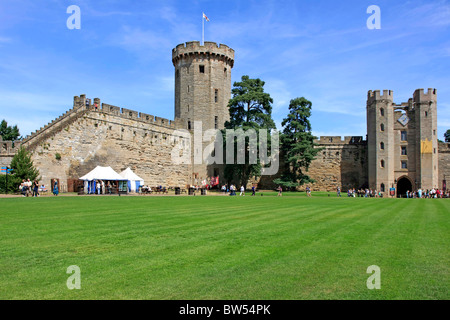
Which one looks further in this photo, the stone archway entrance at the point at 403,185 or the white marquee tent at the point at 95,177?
the stone archway entrance at the point at 403,185

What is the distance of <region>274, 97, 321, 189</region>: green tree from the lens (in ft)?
149

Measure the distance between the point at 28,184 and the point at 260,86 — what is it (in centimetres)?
2744

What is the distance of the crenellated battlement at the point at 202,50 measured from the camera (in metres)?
46.2

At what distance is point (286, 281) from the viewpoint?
4.87 meters

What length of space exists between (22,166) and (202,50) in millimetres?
25714

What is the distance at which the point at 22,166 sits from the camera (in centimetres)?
2789

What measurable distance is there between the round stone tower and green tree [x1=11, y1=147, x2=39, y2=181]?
2093 cm

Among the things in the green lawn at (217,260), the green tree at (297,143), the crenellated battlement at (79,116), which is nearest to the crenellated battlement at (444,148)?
the green tree at (297,143)

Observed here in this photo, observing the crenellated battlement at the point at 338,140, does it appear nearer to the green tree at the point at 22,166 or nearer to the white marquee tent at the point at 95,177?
the white marquee tent at the point at 95,177

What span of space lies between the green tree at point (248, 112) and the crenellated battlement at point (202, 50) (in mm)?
5147

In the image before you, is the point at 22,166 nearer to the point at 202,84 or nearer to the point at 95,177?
the point at 95,177

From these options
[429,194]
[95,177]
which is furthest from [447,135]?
[95,177]

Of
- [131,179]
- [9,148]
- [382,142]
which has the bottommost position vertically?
[131,179]

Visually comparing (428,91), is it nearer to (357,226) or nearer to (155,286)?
(357,226)
